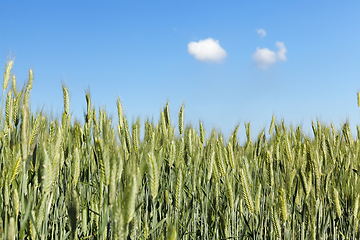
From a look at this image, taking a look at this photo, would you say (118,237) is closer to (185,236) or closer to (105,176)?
(105,176)

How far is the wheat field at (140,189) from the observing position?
967 millimetres

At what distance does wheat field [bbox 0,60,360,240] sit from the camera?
3.17 feet

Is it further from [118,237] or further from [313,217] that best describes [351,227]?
[118,237]

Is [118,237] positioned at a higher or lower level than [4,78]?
lower

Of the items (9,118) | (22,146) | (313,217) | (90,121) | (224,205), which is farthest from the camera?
(90,121)

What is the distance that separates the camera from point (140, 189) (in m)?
1.48

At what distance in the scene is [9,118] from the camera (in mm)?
1429

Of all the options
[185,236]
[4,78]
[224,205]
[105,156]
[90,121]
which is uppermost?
[4,78]

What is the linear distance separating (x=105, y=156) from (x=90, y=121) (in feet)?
3.48

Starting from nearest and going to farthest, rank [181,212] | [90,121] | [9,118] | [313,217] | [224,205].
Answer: [313,217]
[9,118]
[224,205]
[181,212]
[90,121]

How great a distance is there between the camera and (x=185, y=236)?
151 cm

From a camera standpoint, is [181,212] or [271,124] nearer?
[181,212]

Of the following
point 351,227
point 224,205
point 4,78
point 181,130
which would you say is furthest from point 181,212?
point 4,78

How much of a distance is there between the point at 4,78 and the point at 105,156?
1082 mm
